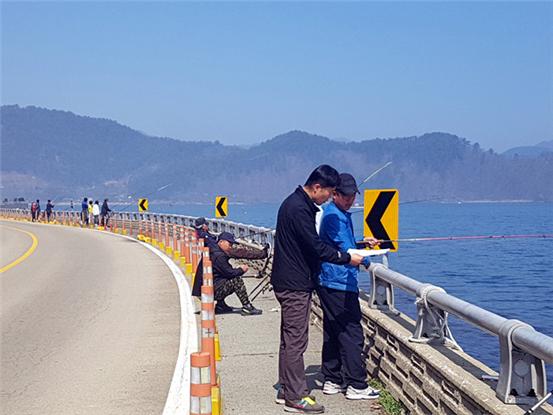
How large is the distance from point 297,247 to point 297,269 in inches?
7.7

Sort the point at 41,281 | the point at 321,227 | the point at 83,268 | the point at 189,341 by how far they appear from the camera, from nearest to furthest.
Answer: the point at 321,227
the point at 189,341
the point at 41,281
the point at 83,268

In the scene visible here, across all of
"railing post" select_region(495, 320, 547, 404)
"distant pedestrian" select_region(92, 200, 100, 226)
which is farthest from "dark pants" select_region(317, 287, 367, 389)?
"distant pedestrian" select_region(92, 200, 100, 226)

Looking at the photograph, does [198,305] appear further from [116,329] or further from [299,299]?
[299,299]

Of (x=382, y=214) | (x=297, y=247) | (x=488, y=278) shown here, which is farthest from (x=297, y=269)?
(x=488, y=278)

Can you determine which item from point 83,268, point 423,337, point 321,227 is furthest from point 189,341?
point 83,268

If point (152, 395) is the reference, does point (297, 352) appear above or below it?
above

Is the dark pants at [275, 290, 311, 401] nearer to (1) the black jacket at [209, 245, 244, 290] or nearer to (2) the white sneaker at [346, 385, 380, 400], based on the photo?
(2) the white sneaker at [346, 385, 380, 400]

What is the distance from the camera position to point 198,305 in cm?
1444

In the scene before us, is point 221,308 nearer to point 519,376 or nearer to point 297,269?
point 297,269

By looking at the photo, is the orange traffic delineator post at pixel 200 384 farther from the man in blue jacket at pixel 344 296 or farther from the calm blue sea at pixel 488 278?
the calm blue sea at pixel 488 278

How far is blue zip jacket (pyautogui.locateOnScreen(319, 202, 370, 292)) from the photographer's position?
773cm

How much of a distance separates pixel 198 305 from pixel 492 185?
19135cm

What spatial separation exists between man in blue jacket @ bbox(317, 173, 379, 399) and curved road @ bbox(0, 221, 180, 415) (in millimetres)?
1806

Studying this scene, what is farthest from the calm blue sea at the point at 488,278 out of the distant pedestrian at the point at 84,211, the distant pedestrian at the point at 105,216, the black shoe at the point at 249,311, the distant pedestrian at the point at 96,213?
the distant pedestrian at the point at 84,211
